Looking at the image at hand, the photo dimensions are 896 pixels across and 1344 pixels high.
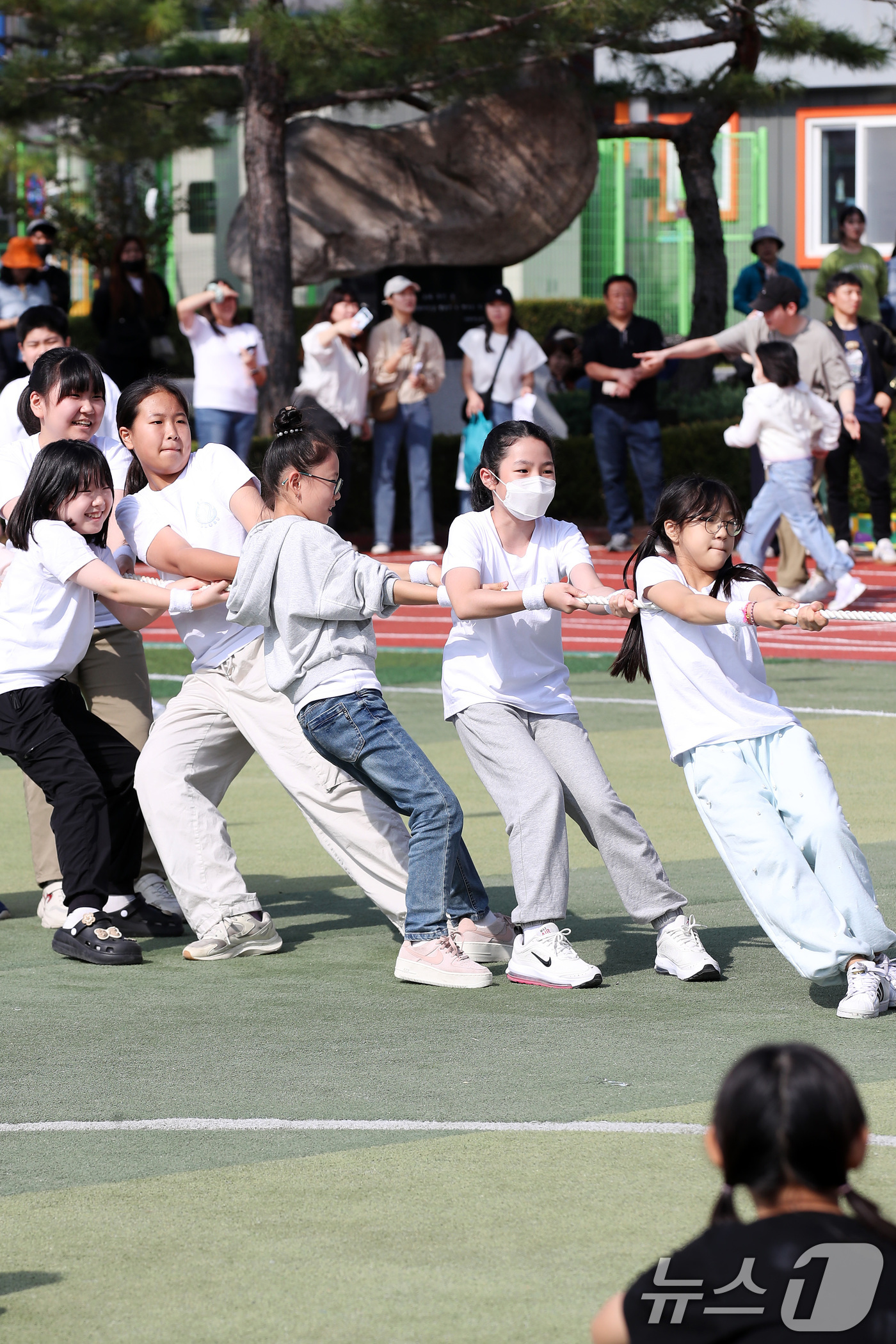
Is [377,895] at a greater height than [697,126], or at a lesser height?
lesser

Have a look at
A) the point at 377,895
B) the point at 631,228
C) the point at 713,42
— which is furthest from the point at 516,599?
the point at 631,228

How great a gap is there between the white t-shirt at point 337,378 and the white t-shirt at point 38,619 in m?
8.47

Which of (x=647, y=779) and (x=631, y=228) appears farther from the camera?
(x=631, y=228)

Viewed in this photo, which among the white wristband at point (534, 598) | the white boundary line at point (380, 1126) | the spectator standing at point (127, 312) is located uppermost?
the spectator standing at point (127, 312)

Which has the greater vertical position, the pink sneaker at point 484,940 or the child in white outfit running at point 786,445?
the child in white outfit running at point 786,445

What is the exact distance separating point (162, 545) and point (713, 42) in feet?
44.0

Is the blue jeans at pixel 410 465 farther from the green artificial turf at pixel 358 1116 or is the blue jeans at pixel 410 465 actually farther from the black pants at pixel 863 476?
the green artificial turf at pixel 358 1116

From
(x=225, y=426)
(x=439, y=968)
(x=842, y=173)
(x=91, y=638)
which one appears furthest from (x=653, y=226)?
(x=439, y=968)

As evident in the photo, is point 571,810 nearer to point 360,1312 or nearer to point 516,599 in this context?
point 516,599

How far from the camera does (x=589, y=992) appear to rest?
547 cm

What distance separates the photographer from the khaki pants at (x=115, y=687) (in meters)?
6.50

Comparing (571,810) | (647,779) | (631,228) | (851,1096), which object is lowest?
(647,779)

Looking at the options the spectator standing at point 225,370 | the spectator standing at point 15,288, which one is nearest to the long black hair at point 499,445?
the spectator standing at point 225,370

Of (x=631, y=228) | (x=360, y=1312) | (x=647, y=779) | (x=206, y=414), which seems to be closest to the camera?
(x=360, y=1312)
